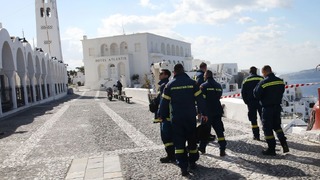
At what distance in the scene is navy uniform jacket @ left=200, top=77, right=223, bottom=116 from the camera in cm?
689

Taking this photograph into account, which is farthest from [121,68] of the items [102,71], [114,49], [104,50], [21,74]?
[21,74]

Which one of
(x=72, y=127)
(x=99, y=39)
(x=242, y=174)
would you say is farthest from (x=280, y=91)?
(x=99, y=39)

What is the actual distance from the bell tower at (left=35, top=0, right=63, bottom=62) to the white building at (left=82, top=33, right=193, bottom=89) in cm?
1242

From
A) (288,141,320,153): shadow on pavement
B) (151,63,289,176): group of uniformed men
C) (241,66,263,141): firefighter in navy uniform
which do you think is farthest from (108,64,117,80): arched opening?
(288,141,320,153): shadow on pavement

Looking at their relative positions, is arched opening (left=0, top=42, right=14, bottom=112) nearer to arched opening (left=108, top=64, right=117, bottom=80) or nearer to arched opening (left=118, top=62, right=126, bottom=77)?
arched opening (left=108, top=64, right=117, bottom=80)

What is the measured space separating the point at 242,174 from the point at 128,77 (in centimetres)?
6486

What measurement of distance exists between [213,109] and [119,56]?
211ft

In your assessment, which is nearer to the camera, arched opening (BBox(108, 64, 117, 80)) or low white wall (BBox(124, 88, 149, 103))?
low white wall (BBox(124, 88, 149, 103))

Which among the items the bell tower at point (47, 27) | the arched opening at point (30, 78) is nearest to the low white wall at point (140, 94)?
the arched opening at point (30, 78)

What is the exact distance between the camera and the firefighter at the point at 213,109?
264 inches

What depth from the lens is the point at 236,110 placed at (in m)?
11.5

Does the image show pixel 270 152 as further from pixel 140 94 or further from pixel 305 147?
pixel 140 94

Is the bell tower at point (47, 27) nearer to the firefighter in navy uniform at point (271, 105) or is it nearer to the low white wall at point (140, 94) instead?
the low white wall at point (140, 94)

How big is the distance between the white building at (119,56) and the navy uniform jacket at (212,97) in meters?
61.4
